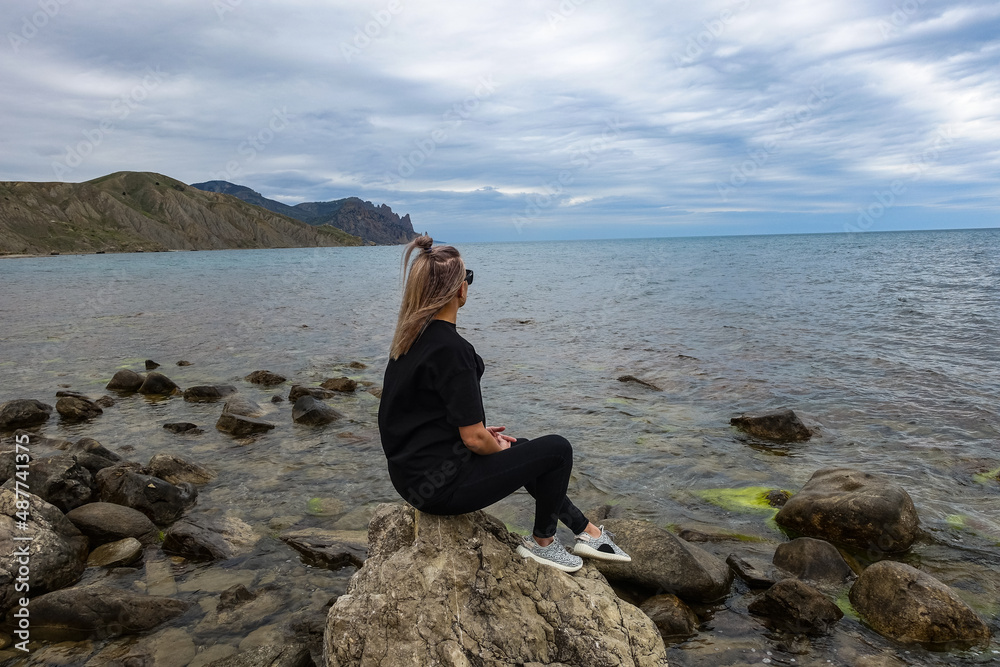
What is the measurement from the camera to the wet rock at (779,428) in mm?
10914

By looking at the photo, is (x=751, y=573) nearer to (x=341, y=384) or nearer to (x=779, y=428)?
(x=779, y=428)

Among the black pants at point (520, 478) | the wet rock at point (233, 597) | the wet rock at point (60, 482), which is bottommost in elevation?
the wet rock at point (233, 597)

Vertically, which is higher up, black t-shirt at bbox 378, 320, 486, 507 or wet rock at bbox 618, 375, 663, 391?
black t-shirt at bbox 378, 320, 486, 507

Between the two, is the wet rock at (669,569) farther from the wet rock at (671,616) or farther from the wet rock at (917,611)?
the wet rock at (917,611)

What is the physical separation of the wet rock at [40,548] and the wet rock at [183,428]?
4926mm

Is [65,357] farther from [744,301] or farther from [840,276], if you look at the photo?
[840,276]

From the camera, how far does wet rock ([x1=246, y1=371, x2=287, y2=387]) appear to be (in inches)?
618

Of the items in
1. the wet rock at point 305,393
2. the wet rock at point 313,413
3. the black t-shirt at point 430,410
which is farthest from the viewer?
the wet rock at point 305,393

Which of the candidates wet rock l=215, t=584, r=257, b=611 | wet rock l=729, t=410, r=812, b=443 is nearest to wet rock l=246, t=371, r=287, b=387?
wet rock l=215, t=584, r=257, b=611

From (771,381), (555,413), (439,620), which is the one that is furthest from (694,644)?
(771,381)

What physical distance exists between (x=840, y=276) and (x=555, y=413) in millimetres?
Result: 47338

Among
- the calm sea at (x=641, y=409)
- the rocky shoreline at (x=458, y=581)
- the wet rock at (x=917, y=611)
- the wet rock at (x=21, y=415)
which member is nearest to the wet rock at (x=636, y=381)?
the calm sea at (x=641, y=409)

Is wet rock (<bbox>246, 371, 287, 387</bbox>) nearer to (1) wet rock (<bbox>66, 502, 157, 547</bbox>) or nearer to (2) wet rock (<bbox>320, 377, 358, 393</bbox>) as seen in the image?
(2) wet rock (<bbox>320, 377, 358, 393</bbox>)

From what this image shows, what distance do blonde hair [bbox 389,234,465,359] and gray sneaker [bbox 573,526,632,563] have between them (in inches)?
98.5
